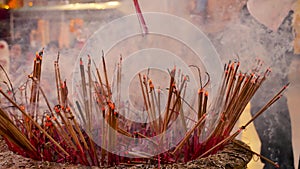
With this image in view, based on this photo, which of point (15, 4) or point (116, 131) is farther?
point (15, 4)

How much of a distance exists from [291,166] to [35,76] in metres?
0.66

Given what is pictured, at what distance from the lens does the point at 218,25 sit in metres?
0.94

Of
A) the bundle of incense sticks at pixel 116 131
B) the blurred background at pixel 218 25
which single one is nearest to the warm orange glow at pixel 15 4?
the blurred background at pixel 218 25

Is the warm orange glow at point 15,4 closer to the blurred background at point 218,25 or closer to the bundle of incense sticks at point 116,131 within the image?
the blurred background at point 218,25

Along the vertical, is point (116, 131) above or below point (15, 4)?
below

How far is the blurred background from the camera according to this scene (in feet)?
3.07

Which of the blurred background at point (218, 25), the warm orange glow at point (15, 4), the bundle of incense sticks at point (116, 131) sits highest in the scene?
the warm orange glow at point (15, 4)

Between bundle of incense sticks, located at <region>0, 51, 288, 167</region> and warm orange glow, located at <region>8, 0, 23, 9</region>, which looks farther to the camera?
warm orange glow, located at <region>8, 0, 23, 9</region>

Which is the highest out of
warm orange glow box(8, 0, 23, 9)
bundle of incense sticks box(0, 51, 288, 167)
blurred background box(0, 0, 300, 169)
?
warm orange glow box(8, 0, 23, 9)

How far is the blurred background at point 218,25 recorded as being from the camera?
0.94 meters

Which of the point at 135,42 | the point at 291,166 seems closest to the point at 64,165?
the point at 135,42

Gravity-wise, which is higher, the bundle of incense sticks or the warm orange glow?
the warm orange glow

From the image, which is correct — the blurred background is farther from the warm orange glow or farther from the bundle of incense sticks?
the bundle of incense sticks

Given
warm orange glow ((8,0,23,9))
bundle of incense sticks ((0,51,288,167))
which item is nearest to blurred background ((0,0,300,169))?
warm orange glow ((8,0,23,9))
